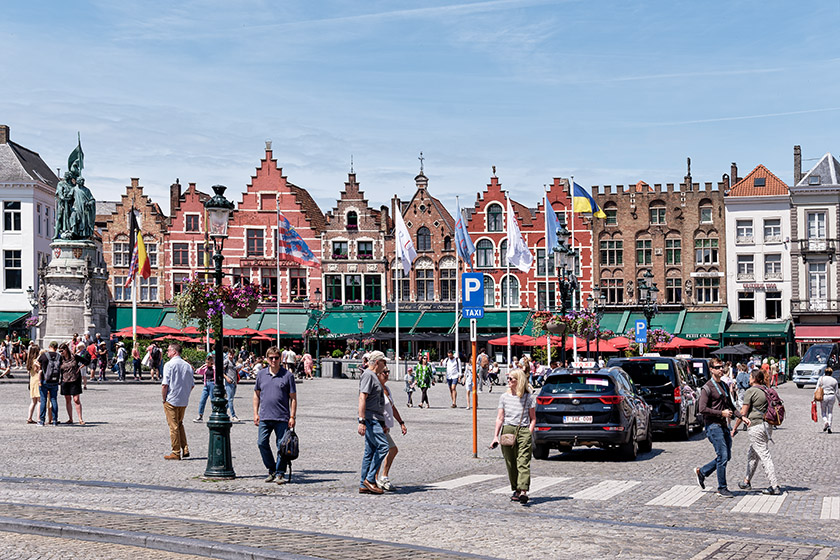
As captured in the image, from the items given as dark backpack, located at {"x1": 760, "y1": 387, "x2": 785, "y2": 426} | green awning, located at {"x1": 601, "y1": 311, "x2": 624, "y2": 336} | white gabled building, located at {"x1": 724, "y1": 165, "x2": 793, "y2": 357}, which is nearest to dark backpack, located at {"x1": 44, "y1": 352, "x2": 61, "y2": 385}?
dark backpack, located at {"x1": 760, "y1": 387, "x2": 785, "y2": 426}

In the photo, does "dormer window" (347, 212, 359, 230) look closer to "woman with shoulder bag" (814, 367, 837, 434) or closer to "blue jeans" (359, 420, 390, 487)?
"woman with shoulder bag" (814, 367, 837, 434)

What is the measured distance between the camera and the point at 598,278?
68688mm

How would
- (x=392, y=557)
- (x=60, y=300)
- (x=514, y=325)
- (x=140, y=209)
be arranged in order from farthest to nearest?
(x=140, y=209)
(x=514, y=325)
(x=60, y=300)
(x=392, y=557)

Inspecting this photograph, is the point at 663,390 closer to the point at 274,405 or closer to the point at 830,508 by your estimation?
the point at 830,508

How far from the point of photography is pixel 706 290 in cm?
6706

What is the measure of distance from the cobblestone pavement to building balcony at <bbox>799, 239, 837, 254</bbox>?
4482 centimetres

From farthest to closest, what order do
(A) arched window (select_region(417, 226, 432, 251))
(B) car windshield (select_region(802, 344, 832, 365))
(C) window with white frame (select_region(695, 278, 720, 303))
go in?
(A) arched window (select_region(417, 226, 432, 251)), (C) window with white frame (select_region(695, 278, 720, 303)), (B) car windshield (select_region(802, 344, 832, 365))

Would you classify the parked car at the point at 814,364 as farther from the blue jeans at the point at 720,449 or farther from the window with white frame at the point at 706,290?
the blue jeans at the point at 720,449

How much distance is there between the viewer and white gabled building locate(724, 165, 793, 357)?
6544cm

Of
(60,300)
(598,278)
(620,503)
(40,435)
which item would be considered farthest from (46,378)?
(598,278)

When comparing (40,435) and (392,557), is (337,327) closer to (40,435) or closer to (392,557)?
(40,435)

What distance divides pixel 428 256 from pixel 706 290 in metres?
17.3

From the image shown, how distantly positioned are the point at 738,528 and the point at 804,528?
654 millimetres

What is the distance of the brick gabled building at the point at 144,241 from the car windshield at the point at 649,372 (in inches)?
2052
